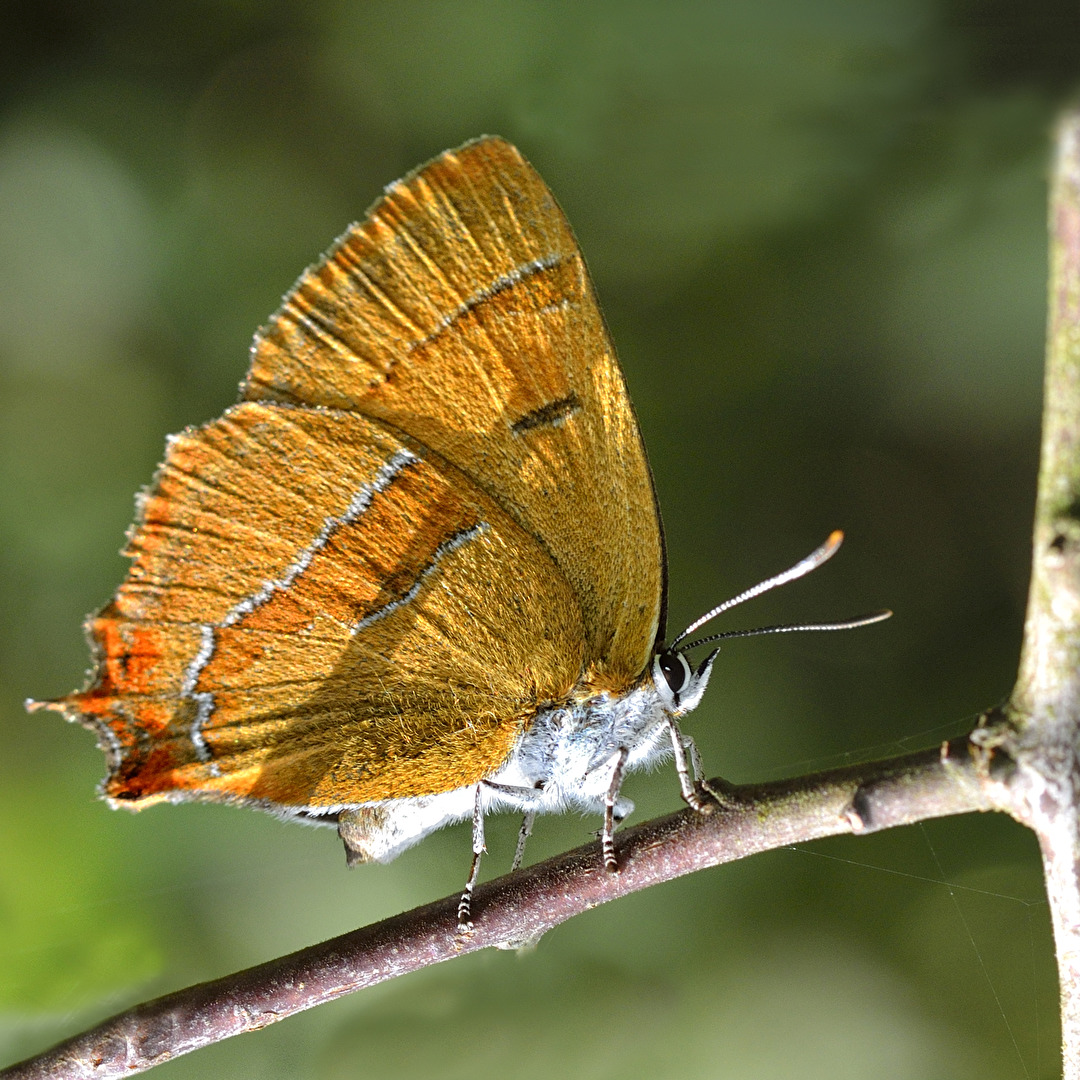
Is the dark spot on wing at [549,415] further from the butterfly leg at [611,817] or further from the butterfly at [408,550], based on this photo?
the butterfly leg at [611,817]

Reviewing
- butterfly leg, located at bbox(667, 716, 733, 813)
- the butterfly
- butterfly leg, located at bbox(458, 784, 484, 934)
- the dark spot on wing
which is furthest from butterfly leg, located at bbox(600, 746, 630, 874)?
the dark spot on wing

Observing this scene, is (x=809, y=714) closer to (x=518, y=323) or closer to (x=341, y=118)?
(x=518, y=323)

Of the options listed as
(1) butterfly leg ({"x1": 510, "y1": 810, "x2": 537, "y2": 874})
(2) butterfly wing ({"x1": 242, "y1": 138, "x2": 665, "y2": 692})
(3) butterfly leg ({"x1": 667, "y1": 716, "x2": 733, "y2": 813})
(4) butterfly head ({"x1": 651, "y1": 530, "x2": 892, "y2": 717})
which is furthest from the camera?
(1) butterfly leg ({"x1": 510, "y1": 810, "x2": 537, "y2": 874})

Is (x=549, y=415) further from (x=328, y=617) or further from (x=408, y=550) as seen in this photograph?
(x=328, y=617)

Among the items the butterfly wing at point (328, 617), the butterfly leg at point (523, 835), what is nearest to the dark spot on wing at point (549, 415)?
the butterfly wing at point (328, 617)

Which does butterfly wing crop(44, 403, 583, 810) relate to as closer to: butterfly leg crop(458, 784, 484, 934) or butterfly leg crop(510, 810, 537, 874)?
butterfly leg crop(458, 784, 484, 934)

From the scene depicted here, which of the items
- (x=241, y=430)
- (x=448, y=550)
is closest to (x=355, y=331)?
(x=241, y=430)

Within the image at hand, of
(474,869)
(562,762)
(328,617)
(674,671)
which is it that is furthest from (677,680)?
(328,617)
